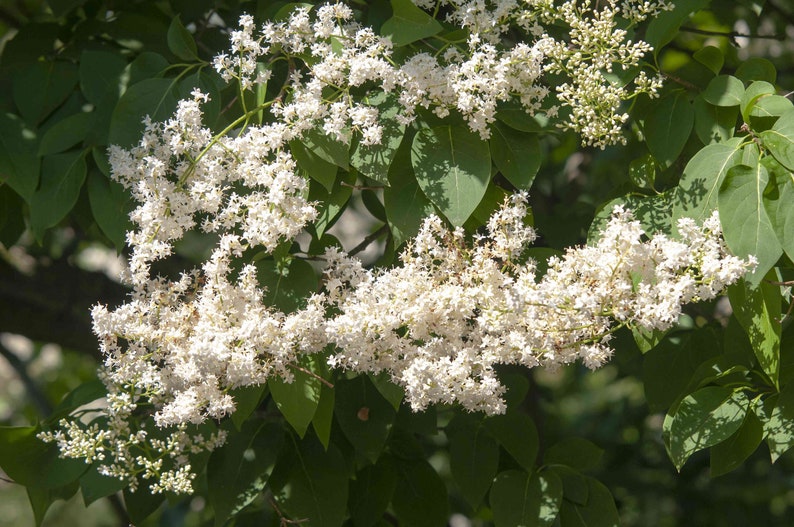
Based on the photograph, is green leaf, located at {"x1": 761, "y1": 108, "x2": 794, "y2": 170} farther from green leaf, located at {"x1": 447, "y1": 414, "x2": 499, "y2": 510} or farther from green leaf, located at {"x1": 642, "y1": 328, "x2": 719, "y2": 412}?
green leaf, located at {"x1": 447, "y1": 414, "x2": 499, "y2": 510}

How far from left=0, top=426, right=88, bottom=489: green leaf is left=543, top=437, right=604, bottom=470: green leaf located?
90 centimetres

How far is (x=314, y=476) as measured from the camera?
171 centimetres

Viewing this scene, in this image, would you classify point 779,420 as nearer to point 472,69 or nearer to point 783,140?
point 783,140

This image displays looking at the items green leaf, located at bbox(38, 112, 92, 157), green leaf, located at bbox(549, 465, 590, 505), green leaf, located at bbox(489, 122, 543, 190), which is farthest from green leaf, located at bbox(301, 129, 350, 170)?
green leaf, located at bbox(549, 465, 590, 505)

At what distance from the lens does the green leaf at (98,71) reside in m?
1.75

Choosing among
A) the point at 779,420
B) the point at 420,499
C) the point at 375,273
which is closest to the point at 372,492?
the point at 420,499

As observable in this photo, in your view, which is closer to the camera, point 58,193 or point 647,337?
point 647,337

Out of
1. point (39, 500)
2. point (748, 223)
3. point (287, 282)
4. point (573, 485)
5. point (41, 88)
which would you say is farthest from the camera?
point (41, 88)

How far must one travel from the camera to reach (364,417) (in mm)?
1683

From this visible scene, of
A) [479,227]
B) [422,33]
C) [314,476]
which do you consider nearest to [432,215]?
[479,227]

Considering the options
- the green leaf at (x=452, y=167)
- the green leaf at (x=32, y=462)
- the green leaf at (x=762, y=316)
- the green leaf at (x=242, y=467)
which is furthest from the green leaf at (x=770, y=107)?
the green leaf at (x=32, y=462)

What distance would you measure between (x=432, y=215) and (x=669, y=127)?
420mm

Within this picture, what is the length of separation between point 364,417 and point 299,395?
32 cm

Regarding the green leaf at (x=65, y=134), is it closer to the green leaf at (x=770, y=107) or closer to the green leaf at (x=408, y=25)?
the green leaf at (x=408, y=25)
